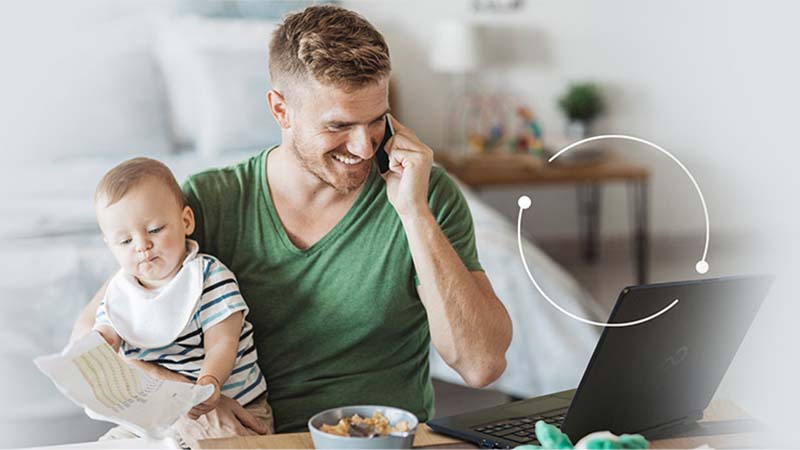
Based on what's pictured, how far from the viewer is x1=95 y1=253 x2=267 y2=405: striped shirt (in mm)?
1566

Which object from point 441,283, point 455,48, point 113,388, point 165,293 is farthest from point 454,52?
point 113,388

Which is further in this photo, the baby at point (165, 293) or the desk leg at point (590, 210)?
the desk leg at point (590, 210)

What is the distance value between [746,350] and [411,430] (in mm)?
2724

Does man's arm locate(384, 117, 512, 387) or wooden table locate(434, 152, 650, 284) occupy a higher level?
man's arm locate(384, 117, 512, 387)

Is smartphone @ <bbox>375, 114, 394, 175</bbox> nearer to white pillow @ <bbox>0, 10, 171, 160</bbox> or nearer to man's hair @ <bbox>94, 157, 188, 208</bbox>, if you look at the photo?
man's hair @ <bbox>94, 157, 188, 208</bbox>

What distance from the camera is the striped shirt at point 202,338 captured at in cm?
157

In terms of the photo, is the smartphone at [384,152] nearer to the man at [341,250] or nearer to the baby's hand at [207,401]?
the man at [341,250]

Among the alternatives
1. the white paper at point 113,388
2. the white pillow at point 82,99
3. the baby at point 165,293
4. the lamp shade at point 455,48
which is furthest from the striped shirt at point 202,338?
the lamp shade at point 455,48

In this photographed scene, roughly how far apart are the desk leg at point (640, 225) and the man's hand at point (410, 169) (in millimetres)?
2887

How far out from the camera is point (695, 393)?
4.57 feet

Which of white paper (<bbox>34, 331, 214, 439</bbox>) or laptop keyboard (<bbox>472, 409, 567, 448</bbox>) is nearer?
white paper (<bbox>34, 331, 214, 439</bbox>)

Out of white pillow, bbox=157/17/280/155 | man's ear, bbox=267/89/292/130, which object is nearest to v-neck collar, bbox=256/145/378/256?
man's ear, bbox=267/89/292/130

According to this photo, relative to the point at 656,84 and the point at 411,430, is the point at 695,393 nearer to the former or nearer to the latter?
the point at 411,430

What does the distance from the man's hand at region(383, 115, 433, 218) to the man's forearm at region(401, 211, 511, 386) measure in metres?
0.02
